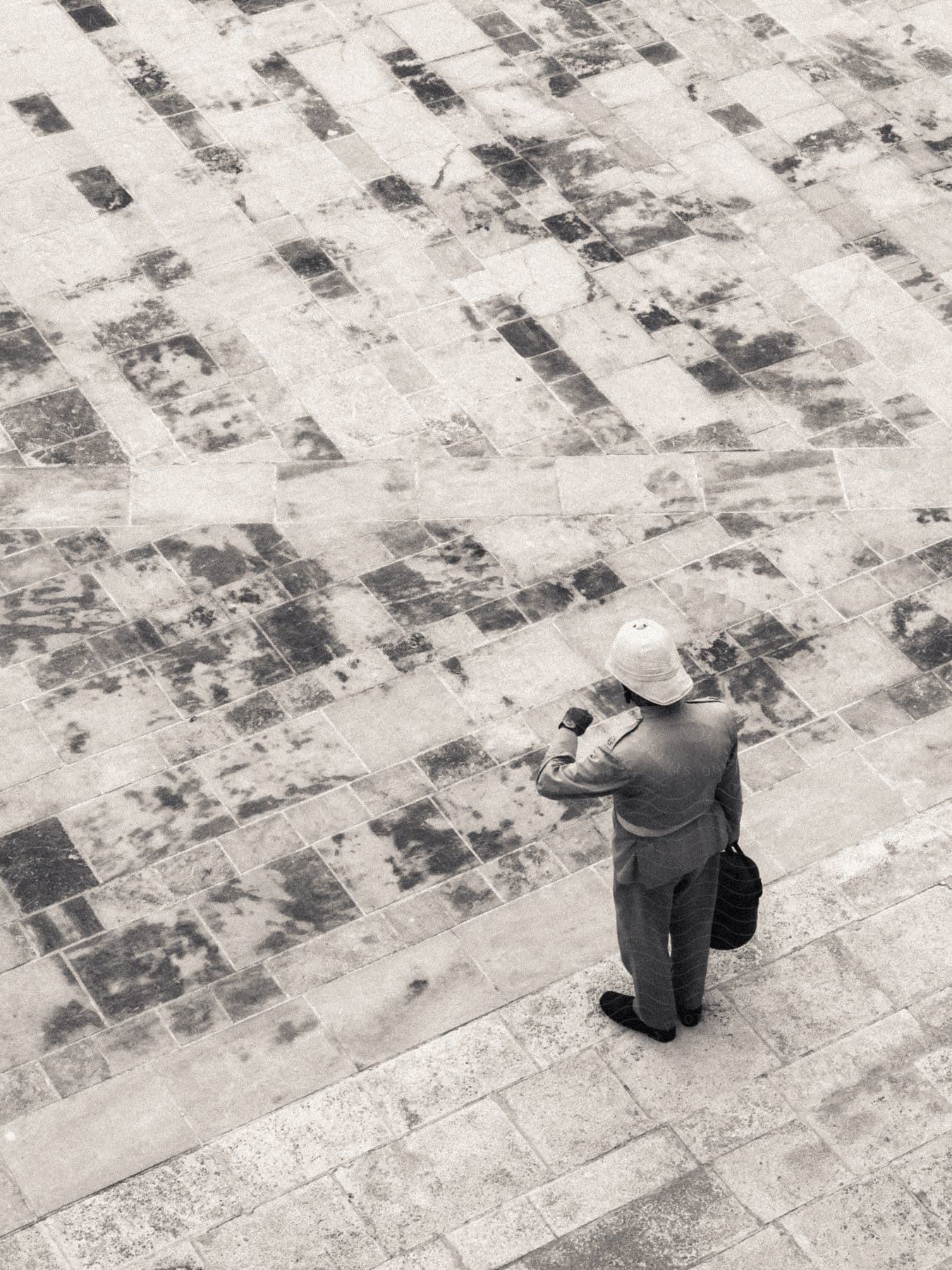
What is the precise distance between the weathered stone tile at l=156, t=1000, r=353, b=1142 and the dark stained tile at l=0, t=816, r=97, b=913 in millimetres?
982

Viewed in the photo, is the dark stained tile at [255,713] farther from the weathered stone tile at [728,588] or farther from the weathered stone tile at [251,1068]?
the weathered stone tile at [728,588]

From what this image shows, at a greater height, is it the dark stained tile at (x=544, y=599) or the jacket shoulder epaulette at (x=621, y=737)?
the jacket shoulder epaulette at (x=621, y=737)

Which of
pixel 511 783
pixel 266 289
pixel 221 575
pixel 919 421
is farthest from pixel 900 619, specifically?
pixel 266 289

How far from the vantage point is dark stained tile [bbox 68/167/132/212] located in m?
10.3

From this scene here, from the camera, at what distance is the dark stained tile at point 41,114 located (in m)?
10.8

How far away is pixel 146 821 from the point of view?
7.19 metres

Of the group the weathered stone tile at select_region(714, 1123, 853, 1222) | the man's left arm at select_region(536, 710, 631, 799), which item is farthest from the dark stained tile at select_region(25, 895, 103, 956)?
the weathered stone tile at select_region(714, 1123, 853, 1222)

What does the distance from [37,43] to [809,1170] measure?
9326 mm

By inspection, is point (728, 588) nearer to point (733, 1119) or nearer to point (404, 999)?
point (404, 999)

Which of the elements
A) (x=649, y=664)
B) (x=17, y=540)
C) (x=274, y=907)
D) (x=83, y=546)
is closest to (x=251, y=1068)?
(x=274, y=907)

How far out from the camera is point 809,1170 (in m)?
5.79

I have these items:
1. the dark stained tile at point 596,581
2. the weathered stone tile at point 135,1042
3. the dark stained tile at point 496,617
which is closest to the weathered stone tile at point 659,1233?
the weathered stone tile at point 135,1042

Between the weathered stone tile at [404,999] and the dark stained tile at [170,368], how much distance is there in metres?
3.86

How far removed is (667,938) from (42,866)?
274 cm
